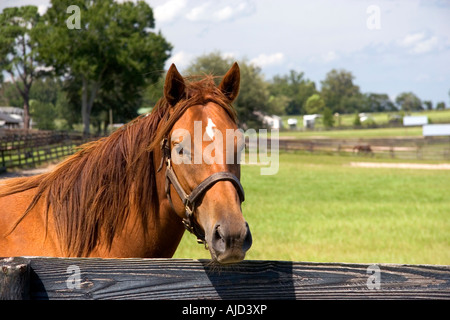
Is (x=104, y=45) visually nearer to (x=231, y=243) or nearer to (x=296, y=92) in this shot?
(x=231, y=243)

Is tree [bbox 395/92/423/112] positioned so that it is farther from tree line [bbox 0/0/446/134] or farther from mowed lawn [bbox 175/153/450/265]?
mowed lawn [bbox 175/153/450/265]

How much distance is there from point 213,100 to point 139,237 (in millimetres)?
968

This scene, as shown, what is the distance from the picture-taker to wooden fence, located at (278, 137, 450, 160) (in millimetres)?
44781

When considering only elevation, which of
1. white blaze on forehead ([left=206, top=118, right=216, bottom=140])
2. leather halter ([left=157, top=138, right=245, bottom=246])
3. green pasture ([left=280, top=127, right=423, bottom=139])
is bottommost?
leather halter ([left=157, top=138, right=245, bottom=246])

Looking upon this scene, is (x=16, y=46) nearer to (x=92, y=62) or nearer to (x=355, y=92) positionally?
(x=92, y=62)

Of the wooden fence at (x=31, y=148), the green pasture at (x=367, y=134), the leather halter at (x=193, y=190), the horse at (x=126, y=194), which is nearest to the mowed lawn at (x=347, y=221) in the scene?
the horse at (x=126, y=194)

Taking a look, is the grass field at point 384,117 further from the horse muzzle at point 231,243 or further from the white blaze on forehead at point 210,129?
the horse muzzle at point 231,243

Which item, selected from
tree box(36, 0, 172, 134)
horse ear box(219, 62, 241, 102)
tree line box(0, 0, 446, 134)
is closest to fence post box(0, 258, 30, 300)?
horse ear box(219, 62, 241, 102)

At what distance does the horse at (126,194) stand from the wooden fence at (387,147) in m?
45.0

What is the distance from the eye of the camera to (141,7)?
158 feet

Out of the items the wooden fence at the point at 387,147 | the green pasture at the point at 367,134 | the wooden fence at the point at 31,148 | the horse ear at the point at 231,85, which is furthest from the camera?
the green pasture at the point at 367,134

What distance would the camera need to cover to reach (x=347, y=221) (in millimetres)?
12391

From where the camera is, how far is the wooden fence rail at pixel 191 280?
83.2 inches

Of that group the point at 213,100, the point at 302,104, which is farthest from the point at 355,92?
the point at 213,100
